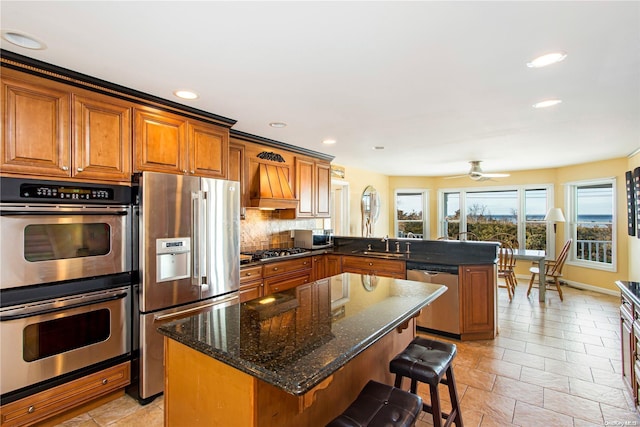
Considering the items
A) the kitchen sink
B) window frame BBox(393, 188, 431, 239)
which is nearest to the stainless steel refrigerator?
the kitchen sink

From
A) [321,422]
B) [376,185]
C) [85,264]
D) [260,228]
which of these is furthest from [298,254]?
[376,185]

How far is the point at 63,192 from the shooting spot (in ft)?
6.97

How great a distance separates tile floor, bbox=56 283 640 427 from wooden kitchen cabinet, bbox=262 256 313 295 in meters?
1.68

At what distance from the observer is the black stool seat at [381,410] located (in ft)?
4.28

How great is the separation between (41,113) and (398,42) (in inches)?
91.1

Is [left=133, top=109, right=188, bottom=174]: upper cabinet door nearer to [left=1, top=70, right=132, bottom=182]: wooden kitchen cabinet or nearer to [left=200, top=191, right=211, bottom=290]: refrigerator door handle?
[left=1, top=70, right=132, bottom=182]: wooden kitchen cabinet

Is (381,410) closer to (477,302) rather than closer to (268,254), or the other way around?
(477,302)

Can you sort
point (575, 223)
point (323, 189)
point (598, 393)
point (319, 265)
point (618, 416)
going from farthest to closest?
point (575, 223)
point (323, 189)
point (319, 265)
point (598, 393)
point (618, 416)

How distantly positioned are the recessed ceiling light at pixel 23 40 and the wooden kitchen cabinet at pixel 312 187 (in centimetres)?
314

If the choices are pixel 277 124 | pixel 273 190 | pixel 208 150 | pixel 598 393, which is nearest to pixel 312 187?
pixel 273 190

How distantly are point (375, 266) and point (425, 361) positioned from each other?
2565 mm

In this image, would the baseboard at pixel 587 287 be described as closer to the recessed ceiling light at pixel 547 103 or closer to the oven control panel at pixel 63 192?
the recessed ceiling light at pixel 547 103

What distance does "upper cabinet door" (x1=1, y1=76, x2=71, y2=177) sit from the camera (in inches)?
75.9

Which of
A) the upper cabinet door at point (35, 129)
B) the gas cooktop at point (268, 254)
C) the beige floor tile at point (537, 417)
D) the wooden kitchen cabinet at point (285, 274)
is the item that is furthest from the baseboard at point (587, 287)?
the upper cabinet door at point (35, 129)
